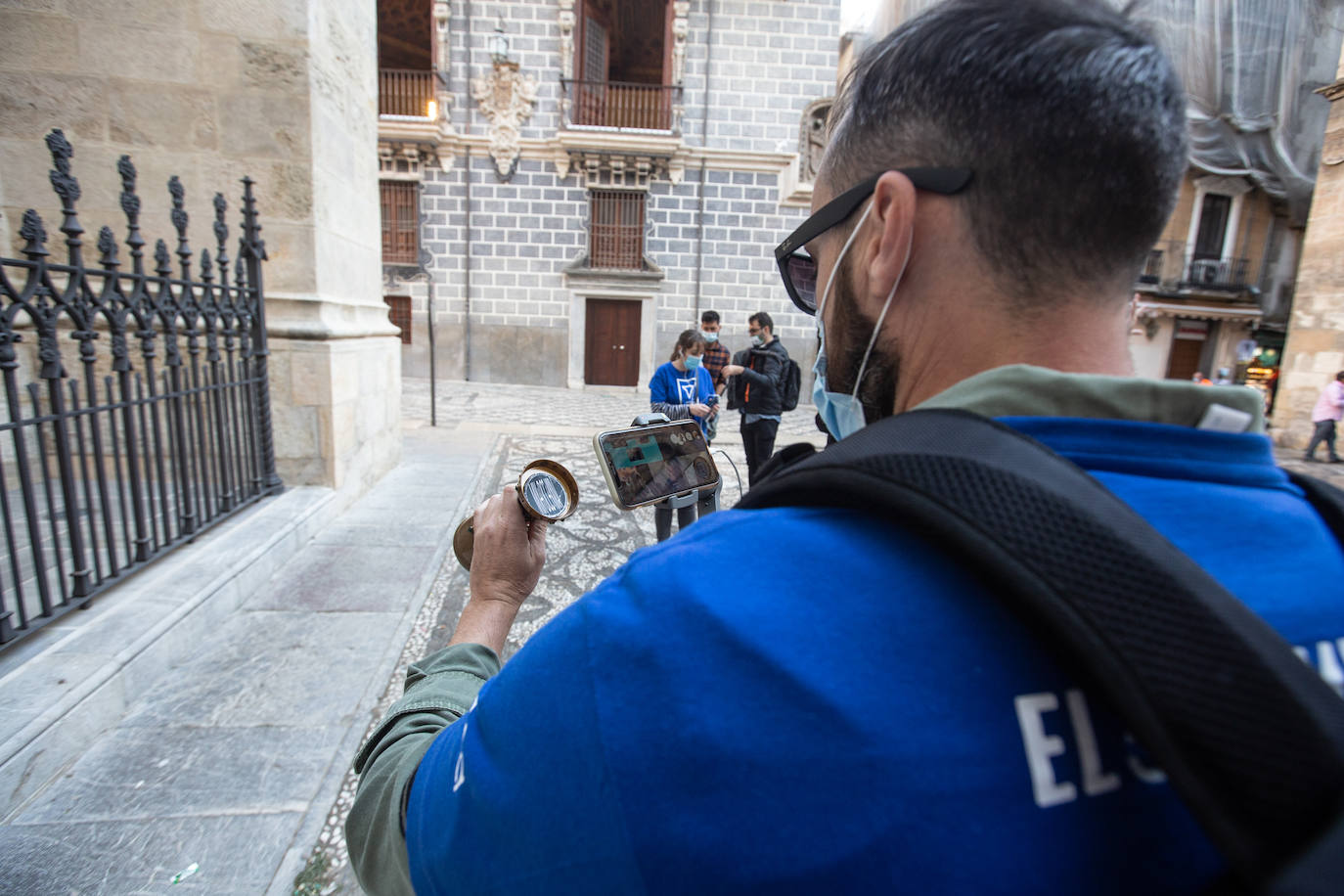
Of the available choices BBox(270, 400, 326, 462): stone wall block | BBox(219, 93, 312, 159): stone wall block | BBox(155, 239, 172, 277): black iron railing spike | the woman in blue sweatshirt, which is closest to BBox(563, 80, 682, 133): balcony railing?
the woman in blue sweatshirt

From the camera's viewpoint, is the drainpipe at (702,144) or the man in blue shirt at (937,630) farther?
the drainpipe at (702,144)

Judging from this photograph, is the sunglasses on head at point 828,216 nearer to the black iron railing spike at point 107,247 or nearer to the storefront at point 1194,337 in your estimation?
the black iron railing spike at point 107,247

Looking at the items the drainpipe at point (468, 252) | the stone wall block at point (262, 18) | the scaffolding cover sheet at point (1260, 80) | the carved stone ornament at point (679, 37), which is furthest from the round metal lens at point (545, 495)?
the scaffolding cover sheet at point (1260, 80)

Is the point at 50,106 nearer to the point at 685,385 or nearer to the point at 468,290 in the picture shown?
the point at 685,385

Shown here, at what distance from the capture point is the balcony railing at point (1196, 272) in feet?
67.2

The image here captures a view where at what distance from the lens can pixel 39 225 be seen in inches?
94.2

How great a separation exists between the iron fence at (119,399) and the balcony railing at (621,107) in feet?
42.2

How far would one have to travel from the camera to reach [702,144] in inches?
600

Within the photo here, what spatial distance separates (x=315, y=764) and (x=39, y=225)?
6.80ft

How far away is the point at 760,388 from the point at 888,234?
533cm

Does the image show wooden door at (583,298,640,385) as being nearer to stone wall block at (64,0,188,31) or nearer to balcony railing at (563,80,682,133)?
balcony railing at (563,80,682,133)

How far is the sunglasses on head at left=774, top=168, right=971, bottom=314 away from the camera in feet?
2.35

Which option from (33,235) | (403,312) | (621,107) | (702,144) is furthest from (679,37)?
(33,235)

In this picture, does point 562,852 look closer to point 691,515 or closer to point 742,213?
point 691,515
